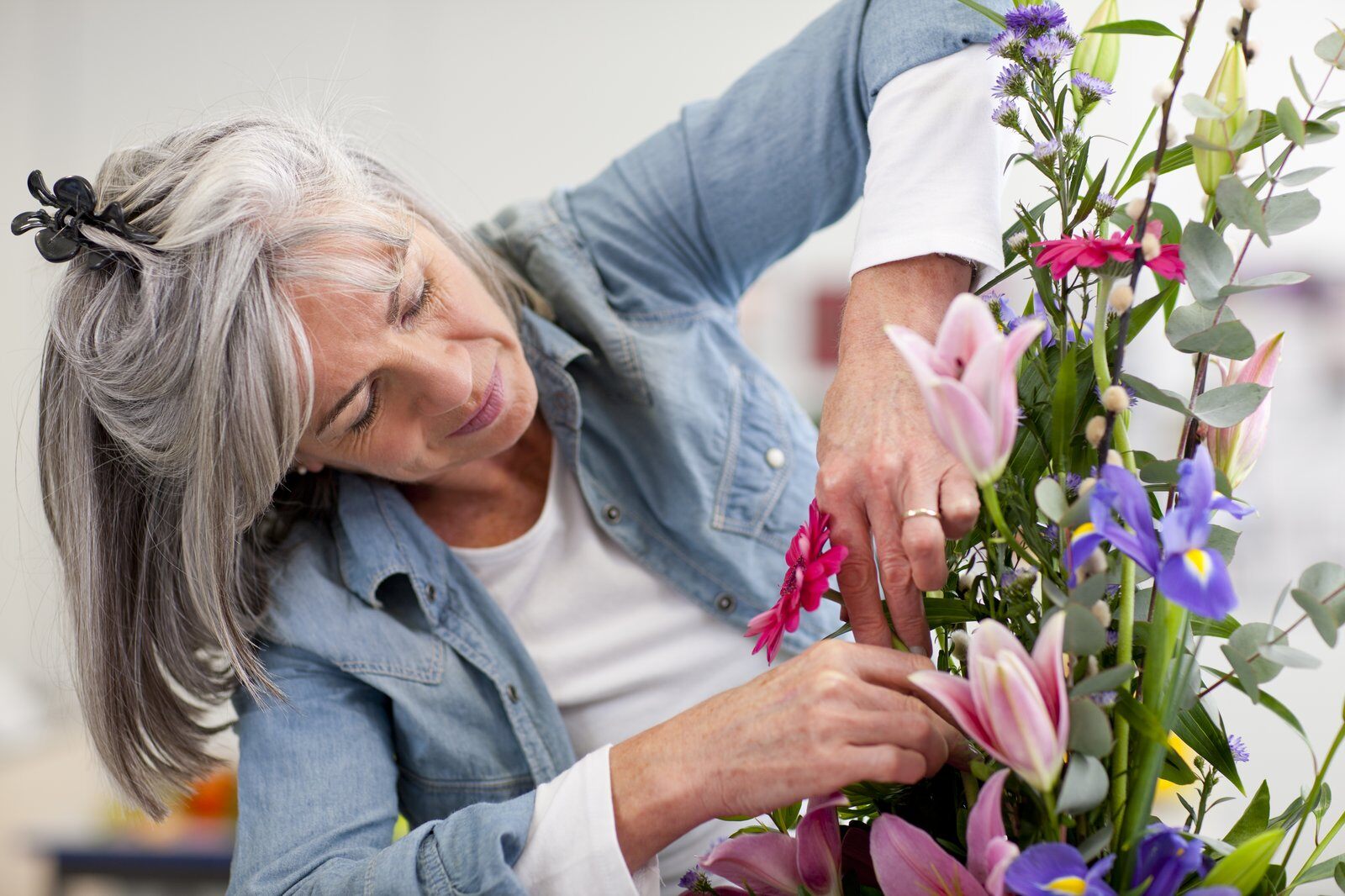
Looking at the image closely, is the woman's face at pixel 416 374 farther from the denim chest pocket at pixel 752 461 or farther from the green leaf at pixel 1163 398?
the green leaf at pixel 1163 398

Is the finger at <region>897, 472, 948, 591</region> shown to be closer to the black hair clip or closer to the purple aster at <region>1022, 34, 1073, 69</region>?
the purple aster at <region>1022, 34, 1073, 69</region>

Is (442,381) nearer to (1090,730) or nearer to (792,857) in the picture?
(792,857)

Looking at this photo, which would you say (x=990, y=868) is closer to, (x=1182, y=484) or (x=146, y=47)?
(x=1182, y=484)

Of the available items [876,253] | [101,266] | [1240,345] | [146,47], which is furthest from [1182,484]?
[146,47]

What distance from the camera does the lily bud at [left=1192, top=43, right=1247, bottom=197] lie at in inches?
21.5

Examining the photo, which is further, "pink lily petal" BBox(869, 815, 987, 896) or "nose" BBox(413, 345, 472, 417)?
"nose" BBox(413, 345, 472, 417)

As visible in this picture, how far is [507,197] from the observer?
3404mm

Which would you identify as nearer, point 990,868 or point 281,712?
point 990,868

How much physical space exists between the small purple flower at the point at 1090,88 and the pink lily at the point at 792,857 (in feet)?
1.46

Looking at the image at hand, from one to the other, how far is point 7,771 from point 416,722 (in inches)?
96.6

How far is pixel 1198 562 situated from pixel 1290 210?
0.73 feet

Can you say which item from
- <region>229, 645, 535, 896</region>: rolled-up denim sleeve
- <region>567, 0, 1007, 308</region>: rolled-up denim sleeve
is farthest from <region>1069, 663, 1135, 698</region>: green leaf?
<region>567, 0, 1007, 308</region>: rolled-up denim sleeve

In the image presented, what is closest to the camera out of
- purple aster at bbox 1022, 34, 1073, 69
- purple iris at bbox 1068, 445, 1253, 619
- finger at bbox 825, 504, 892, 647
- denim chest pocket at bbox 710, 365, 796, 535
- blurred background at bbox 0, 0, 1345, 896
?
purple iris at bbox 1068, 445, 1253, 619

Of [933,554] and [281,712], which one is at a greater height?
[933,554]
